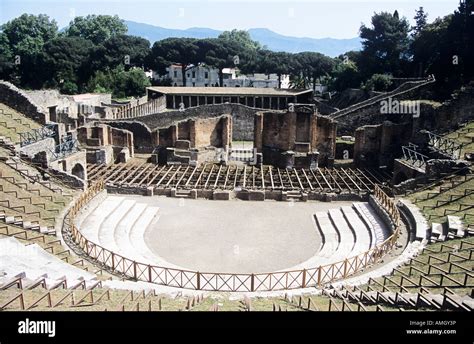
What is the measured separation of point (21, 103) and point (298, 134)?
22369 millimetres

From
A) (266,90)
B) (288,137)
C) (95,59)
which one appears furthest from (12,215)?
(95,59)

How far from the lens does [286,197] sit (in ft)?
88.3

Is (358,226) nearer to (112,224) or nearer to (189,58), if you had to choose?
(112,224)

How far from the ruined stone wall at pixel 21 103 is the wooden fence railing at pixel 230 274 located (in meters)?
15.9

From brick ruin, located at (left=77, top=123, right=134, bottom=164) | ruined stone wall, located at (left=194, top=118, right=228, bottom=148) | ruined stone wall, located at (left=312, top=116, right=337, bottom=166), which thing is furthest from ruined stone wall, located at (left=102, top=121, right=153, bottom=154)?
ruined stone wall, located at (left=312, top=116, right=337, bottom=166)

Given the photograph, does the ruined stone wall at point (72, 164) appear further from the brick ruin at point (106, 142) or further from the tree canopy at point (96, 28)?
the tree canopy at point (96, 28)

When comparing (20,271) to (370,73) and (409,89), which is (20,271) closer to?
(409,89)

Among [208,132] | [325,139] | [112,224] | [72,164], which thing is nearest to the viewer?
[112,224]

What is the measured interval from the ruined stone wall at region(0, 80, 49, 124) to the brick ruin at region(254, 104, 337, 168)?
17.2 meters

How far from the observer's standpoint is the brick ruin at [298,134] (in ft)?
115

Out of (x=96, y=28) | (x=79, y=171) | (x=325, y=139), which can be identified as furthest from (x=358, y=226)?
(x=96, y=28)

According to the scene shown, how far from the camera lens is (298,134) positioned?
3575 centimetres

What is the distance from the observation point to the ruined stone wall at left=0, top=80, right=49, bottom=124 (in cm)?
3244
